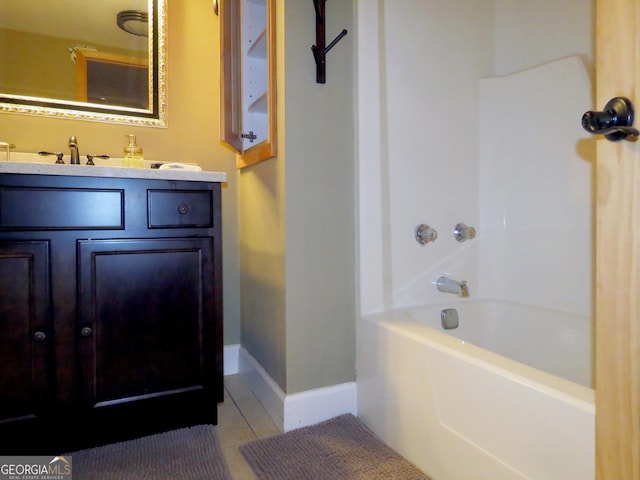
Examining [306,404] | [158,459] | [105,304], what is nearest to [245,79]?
[105,304]

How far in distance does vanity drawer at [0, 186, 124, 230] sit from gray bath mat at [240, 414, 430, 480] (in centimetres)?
83

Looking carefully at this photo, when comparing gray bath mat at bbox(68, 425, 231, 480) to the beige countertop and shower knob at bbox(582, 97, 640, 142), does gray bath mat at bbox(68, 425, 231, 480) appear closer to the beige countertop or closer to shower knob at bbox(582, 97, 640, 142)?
the beige countertop

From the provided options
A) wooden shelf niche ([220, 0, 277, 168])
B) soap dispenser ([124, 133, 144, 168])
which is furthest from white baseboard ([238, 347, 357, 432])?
soap dispenser ([124, 133, 144, 168])

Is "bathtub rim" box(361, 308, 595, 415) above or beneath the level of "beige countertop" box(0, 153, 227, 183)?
beneath

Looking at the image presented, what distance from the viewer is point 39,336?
1085mm

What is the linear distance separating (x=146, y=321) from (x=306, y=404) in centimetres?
61

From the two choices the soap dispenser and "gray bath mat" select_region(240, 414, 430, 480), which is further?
the soap dispenser

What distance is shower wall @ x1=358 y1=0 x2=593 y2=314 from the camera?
1.40 meters

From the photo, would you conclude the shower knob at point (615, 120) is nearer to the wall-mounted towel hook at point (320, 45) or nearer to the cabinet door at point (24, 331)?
the wall-mounted towel hook at point (320, 45)

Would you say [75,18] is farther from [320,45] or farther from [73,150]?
[320,45]

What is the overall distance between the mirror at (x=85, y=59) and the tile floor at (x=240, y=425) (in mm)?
1216

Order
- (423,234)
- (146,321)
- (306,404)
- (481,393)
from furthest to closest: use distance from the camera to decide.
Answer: (423,234) → (306,404) → (146,321) → (481,393)

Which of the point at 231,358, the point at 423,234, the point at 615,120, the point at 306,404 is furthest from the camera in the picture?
the point at 231,358

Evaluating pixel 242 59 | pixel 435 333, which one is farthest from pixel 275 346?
pixel 242 59
